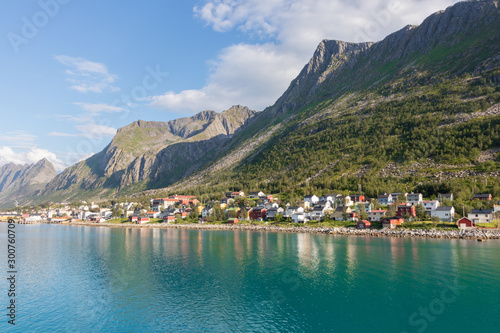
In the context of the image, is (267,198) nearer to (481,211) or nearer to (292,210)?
(292,210)

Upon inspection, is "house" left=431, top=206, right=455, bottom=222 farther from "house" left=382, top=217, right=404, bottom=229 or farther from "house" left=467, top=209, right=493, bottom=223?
"house" left=382, top=217, right=404, bottom=229

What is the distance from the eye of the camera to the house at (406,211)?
325 ft

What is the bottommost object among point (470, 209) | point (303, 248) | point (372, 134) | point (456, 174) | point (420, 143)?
point (303, 248)

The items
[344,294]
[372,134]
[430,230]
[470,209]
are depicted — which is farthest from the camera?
[372,134]

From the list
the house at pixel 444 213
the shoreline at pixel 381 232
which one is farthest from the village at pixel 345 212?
the shoreline at pixel 381 232

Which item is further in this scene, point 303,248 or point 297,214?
point 297,214

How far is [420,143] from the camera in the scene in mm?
156875

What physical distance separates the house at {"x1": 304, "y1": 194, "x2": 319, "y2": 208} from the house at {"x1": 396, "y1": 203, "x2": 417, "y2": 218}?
4079cm

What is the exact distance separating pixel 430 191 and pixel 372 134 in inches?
3248

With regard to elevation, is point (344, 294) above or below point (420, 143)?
below

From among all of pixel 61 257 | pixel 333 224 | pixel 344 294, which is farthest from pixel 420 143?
pixel 61 257

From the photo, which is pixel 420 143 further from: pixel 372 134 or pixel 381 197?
pixel 381 197

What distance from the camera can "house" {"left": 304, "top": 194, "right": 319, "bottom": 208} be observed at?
135000mm

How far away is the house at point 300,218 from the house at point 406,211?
33589 mm
